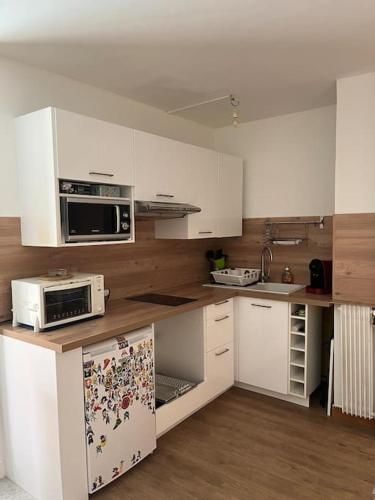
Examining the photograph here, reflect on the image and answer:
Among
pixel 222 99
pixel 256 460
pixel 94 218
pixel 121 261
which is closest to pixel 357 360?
pixel 256 460

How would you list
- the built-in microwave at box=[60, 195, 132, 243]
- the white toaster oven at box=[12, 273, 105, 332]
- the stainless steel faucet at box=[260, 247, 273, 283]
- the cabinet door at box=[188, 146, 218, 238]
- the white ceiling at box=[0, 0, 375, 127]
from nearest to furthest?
the white ceiling at box=[0, 0, 375, 127] → the white toaster oven at box=[12, 273, 105, 332] → the built-in microwave at box=[60, 195, 132, 243] → the cabinet door at box=[188, 146, 218, 238] → the stainless steel faucet at box=[260, 247, 273, 283]

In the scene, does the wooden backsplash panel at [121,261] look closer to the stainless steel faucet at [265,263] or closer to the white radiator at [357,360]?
the stainless steel faucet at [265,263]

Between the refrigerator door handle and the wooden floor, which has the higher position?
the refrigerator door handle

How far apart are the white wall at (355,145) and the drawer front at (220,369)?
1.41m

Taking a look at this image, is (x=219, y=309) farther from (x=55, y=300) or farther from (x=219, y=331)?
(x=55, y=300)

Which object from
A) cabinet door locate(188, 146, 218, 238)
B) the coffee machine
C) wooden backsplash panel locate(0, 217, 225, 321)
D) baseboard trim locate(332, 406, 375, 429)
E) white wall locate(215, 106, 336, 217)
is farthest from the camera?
white wall locate(215, 106, 336, 217)

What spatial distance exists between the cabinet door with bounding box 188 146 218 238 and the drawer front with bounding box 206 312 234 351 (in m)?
0.72

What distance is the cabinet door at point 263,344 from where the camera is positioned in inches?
114

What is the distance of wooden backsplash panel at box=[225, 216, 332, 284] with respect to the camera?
326 centimetres

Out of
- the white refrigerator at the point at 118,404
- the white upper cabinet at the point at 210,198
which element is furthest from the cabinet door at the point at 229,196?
the white refrigerator at the point at 118,404

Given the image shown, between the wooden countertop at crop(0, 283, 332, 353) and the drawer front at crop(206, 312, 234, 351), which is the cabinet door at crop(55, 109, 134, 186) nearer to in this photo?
the wooden countertop at crop(0, 283, 332, 353)

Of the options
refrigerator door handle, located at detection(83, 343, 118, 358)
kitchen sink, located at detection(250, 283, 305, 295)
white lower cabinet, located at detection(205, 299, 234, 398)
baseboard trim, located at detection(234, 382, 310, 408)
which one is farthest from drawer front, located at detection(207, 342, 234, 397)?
refrigerator door handle, located at detection(83, 343, 118, 358)

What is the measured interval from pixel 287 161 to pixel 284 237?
2.34 feet

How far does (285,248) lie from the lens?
3.46 meters
